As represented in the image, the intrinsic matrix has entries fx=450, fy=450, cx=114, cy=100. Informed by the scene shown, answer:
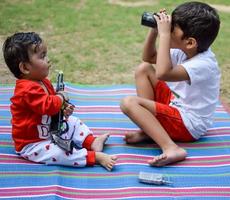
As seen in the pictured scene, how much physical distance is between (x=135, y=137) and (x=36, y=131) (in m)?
0.70

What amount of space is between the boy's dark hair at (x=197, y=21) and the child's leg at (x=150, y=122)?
53 centimetres

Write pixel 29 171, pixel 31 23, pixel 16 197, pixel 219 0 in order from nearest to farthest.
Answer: pixel 16 197 → pixel 29 171 → pixel 31 23 → pixel 219 0

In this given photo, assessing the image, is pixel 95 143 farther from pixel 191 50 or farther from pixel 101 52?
pixel 101 52

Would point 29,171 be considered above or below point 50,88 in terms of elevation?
below

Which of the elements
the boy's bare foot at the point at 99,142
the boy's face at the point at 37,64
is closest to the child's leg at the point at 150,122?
the boy's bare foot at the point at 99,142

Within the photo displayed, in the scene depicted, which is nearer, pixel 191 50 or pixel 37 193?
pixel 37 193

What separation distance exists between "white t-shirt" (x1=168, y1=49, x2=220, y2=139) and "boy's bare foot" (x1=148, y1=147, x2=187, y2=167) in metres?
0.22

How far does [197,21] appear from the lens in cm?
283

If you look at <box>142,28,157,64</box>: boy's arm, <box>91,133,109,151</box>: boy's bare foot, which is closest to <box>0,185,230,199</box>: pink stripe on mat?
<box>91,133,109,151</box>: boy's bare foot

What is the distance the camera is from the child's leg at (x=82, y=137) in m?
3.04

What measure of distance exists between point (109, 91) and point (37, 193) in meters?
1.51

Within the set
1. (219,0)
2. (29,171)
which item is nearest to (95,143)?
(29,171)

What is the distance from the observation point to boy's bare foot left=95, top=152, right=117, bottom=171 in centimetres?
282

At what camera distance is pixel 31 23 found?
569 centimetres
